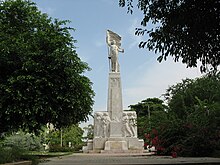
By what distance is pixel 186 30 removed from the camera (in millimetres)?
6316

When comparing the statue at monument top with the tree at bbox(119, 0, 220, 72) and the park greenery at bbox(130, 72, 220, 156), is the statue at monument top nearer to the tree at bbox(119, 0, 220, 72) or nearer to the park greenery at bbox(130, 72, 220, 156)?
the park greenery at bbox(130, 72, 220, 156)

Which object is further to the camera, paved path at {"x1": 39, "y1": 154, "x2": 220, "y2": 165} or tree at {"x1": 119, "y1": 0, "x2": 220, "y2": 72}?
paved path at {"x1": 39, "y1": 154, "x2": 220, "y2": 165}

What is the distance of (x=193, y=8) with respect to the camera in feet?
20.0

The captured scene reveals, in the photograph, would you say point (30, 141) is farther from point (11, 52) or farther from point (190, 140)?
point (190, 140)

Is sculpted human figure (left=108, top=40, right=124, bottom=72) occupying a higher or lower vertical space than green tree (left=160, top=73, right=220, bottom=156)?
higher

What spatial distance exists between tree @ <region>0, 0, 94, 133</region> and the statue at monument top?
45.3 ft

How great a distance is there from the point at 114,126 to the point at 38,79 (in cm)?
1513

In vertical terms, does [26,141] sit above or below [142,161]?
above

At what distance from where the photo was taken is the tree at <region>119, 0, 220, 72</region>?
19.8 feet

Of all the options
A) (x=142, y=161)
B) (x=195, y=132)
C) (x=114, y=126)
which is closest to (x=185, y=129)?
(x=195, y=132)

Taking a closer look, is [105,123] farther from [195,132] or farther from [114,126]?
[195,132]

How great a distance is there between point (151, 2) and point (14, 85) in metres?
12.8

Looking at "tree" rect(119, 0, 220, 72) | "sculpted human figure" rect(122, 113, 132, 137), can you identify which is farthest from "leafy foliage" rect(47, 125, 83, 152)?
"tree" rect(119, 0, 220, 72)

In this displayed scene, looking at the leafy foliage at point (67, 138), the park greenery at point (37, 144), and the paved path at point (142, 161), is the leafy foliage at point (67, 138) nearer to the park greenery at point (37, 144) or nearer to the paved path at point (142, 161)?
the park greenery at point (37, 144)
